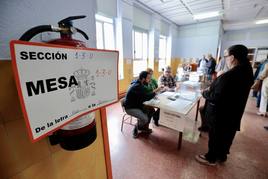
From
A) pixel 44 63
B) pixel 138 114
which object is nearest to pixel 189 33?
pixel 138 114

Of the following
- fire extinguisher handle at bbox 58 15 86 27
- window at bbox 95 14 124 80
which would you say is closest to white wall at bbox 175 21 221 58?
window at bbox 95 14 124 80

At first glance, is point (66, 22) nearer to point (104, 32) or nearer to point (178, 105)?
point (178, 105)

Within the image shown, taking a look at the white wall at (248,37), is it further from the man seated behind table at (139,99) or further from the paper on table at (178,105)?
the man seated behind table at (139,99)

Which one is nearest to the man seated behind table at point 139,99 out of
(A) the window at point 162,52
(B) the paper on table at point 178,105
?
(B) the paper on table at point 178,105

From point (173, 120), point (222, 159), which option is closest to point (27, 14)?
point (173, 120)

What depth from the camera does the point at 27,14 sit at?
0.51 metres

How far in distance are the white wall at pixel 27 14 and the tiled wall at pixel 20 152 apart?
11 centimetres

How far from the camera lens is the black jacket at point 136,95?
1941mm

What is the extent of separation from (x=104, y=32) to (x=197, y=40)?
5.59 metres

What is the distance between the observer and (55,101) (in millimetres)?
416

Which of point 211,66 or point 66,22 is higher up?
point 66,22

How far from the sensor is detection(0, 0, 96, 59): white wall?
0.46 m

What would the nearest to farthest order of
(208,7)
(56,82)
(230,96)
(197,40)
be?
1. (56,82)
2. (230,96)
3. (208,7)
4. (197,40)

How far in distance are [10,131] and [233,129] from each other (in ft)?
6.27
